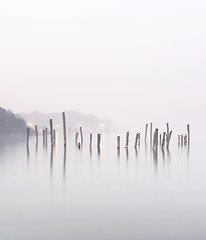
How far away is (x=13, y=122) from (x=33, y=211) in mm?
72892

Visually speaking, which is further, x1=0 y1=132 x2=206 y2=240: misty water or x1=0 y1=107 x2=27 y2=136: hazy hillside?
x1=0 y1=107 x2=27 y2=136: hazy hillside

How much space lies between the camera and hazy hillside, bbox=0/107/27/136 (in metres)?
77.9

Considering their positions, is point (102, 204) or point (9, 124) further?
point (9, 124)

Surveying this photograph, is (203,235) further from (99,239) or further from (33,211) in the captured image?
(33,211)

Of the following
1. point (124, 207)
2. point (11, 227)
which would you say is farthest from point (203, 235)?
point (11, 227)

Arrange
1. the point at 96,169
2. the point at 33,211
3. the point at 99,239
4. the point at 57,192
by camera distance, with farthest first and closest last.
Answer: the point at 96,169 → the point at 57,192 → the point at 33,211 → the point at 99,239

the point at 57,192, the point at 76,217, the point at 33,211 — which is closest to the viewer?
the point at 76,217

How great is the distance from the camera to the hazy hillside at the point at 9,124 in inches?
3068

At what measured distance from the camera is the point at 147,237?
954cm

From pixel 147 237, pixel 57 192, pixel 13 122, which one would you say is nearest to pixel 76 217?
pixel 147 237

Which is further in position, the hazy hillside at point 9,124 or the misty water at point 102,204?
the hazy hillside at point 9,124

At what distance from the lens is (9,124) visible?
8119 centimetres

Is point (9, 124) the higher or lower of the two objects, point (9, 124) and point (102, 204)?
the higher

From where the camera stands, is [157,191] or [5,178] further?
[5,178]
